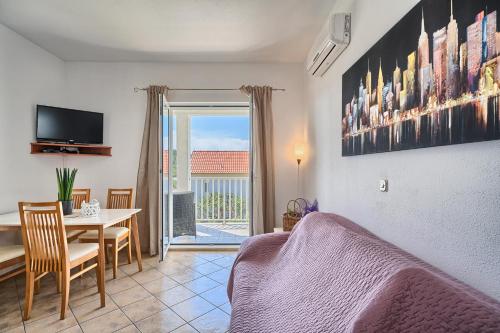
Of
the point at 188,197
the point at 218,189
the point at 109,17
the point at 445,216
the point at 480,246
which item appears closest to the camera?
the point at 480,246

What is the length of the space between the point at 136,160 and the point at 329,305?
10.3 feet

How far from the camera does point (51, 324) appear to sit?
A: 187 cm

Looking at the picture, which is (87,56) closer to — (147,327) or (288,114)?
(288,114)

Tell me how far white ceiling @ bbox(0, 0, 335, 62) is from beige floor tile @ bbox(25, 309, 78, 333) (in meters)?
2.70

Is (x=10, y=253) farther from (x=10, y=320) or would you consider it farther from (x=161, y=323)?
(x=161, y=323)

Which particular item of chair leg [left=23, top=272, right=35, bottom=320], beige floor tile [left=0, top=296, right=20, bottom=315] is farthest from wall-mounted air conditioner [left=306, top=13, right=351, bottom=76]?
beige floor tile [left=0, top=296, right=20, bottom=315]

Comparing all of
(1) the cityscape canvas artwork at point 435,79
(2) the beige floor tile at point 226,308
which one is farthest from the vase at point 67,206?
(1) the cityscape canvas artwork at point 435,79

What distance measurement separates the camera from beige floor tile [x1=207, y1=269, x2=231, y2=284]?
2.59 m

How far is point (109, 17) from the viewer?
2383mm

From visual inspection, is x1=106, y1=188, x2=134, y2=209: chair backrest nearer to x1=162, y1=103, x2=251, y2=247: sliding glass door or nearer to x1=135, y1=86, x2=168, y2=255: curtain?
x1=135, y1=86, x2=168, y2=255: curtain

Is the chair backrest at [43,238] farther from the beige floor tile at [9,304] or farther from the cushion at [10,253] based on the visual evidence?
the beige floor tile at [9,304]

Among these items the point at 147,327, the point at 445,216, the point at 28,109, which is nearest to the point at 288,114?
the point at 445,216

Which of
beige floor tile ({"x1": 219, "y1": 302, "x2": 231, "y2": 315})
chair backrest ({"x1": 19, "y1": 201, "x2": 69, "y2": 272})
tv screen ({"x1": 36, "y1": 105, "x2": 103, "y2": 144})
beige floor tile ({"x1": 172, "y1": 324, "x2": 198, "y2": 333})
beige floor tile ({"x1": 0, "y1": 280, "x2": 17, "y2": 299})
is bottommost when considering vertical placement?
beige floor tile ({"x1": 219, "y1": 302, "x2": 231, "y2": 315})

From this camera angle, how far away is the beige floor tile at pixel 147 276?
2.58 m
